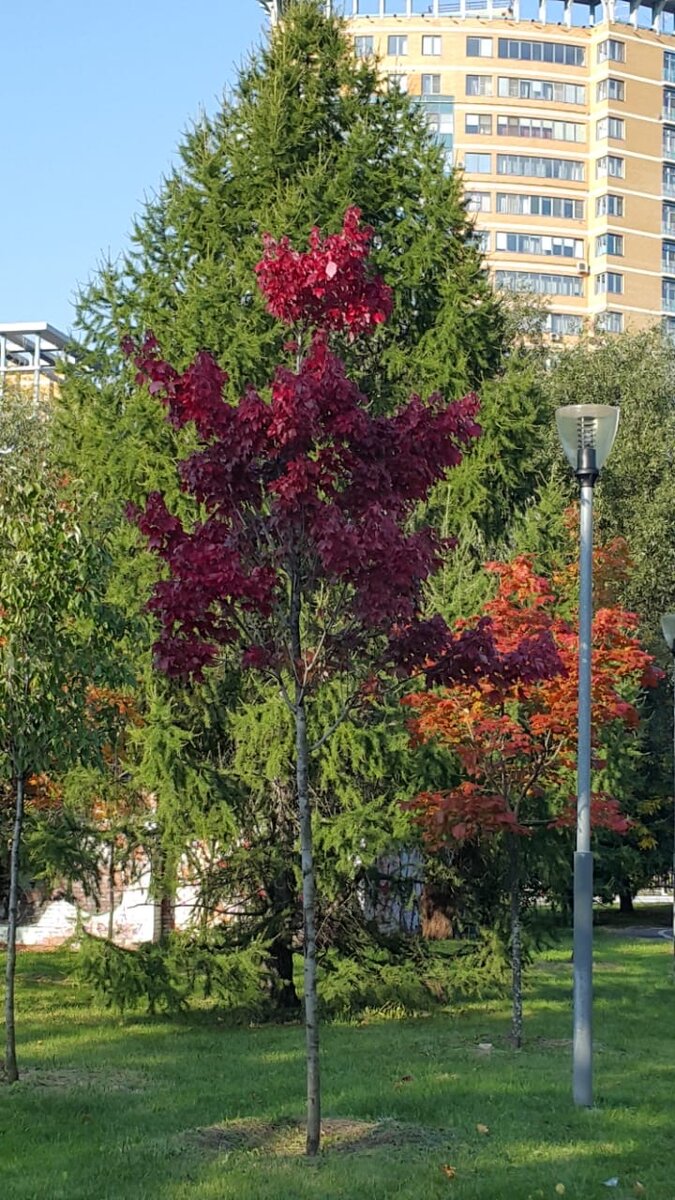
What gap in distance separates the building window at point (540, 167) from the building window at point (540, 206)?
146cm

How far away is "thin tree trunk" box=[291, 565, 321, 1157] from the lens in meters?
8.66

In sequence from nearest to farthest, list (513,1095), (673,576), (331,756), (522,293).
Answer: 1. (513,1095)
2. (331,756)
3. (673,576)
4. (522,293)

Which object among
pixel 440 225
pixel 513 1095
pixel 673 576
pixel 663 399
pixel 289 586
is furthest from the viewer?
pixel 663 399

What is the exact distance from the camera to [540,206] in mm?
87188

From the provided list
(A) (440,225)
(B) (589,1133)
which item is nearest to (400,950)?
(B) (589,1133)

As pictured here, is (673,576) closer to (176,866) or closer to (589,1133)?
(176,866)

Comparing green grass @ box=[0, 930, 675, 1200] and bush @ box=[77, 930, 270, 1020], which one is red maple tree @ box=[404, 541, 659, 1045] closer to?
green grass @ box=[0, 930, 675, 1200]

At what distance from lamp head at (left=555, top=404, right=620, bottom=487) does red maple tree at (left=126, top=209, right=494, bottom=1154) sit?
6.21 ft

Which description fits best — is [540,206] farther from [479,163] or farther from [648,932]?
[648,932]

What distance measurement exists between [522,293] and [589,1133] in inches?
1343

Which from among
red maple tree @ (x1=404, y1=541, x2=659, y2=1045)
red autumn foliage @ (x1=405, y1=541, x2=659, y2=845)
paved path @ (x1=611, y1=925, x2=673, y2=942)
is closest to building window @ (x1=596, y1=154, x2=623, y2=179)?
paved path @ (x1=611, y1=925, x2=673, y2=942)

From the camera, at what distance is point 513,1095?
10766mm

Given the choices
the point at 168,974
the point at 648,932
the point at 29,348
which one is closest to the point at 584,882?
the point at 168,974

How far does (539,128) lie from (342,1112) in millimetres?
85277
